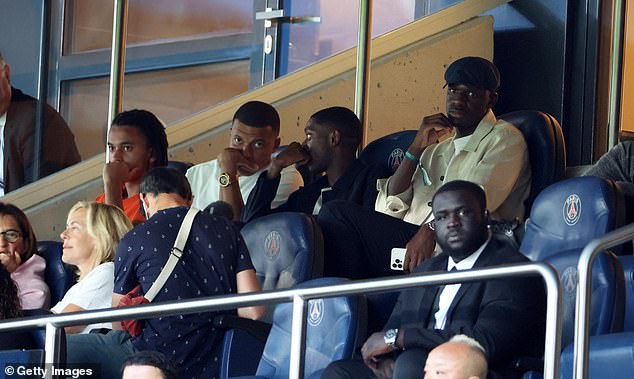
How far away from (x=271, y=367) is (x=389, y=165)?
7.22 feet

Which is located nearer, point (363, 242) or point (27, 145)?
point (363, 242)

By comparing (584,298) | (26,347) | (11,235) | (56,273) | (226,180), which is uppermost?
(584,298)

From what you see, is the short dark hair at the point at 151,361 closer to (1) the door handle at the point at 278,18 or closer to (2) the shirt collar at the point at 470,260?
(2) the shirt collar at the point at 470,260

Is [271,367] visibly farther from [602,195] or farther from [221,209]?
[221,209]

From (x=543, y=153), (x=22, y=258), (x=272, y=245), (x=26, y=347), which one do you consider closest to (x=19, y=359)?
(x=26, y=347)

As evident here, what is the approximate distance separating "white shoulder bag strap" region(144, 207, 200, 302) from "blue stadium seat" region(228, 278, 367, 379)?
2.75 feet

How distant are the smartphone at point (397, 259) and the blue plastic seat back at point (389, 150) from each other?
0.91 meters

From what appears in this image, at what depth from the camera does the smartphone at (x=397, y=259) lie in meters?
4.50

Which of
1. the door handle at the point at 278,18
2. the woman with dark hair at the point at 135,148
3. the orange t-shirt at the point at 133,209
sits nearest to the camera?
the orange t-shirt at the point at 133,209

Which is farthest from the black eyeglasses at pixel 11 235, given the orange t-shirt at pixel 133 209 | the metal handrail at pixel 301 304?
the metal handrail at pixel 301 304

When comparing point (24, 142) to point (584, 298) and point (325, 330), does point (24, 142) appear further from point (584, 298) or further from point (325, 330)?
point (584, 298)

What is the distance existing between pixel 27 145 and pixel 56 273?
1403 mm

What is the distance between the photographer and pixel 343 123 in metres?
5.27

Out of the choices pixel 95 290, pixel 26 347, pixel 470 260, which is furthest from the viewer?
pixel 95 290
